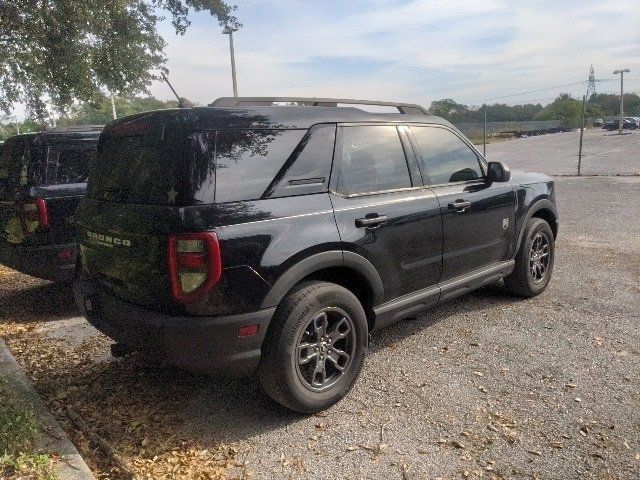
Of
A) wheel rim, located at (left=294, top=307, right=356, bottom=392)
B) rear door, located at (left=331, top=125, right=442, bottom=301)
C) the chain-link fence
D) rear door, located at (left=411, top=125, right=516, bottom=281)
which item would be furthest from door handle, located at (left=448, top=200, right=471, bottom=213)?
the chain-link fence

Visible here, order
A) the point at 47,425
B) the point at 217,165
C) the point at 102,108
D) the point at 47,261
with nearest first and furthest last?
the point at 217,165 → the point at 47,425 → the point at 47,261 → the point at 102,108

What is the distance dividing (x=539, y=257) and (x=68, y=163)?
4811 mm

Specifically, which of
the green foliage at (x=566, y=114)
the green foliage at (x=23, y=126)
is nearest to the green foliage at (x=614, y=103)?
the green foliage at (x=566, y=114)

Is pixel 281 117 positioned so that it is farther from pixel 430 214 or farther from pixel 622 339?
pixel 622 339

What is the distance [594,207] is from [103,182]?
945 centimetres

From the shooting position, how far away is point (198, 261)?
8.80 ft

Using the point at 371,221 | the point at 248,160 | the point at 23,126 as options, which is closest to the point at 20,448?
the point at 248,160

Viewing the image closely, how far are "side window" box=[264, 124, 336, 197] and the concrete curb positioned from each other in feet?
5.58

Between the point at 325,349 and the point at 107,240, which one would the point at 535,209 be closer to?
the point at 325,349

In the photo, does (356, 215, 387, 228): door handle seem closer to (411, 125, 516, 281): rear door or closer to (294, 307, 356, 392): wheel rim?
(294, 307, 356, 392): wheel rim

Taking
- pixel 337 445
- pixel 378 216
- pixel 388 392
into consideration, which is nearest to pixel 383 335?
pixel 388 392

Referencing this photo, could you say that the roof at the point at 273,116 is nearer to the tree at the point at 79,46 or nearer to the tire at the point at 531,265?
the tire at the point at 531,265

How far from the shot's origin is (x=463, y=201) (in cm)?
414

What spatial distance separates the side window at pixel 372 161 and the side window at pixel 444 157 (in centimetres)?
24
